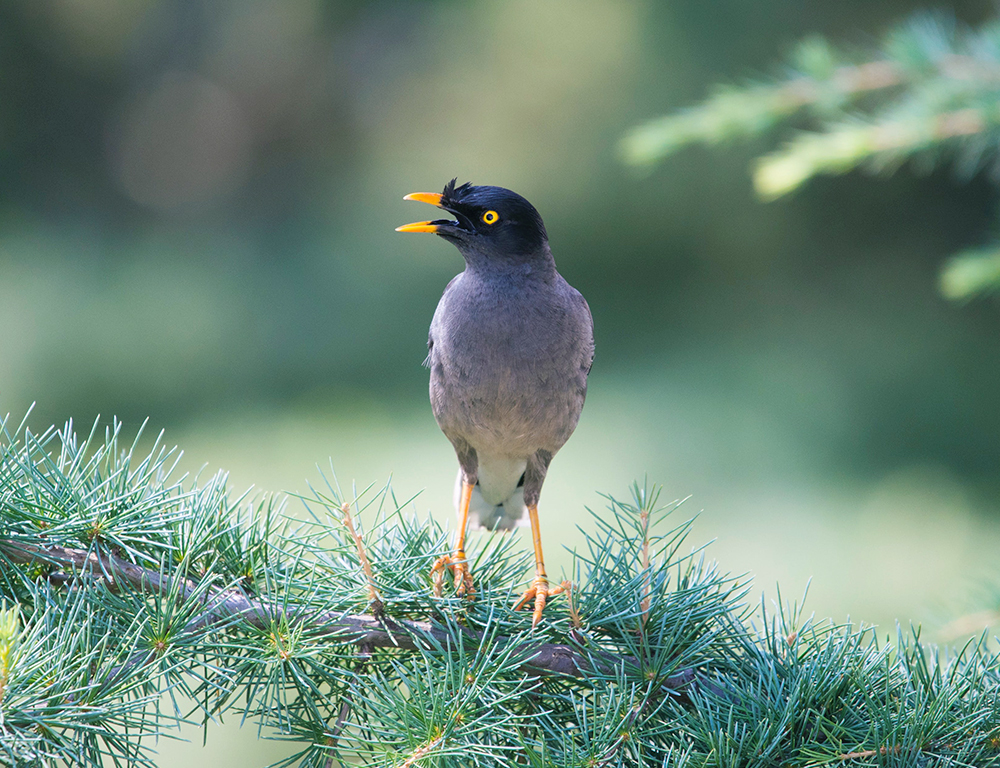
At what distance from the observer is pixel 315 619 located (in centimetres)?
123

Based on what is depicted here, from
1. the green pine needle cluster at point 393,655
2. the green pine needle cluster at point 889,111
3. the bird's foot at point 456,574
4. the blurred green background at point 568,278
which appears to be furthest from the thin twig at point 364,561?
the blurred green background at point 568,278

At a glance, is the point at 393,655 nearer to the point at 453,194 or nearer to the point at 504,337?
the point at 504,337

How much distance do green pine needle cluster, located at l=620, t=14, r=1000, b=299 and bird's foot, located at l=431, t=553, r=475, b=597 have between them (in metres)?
1.54

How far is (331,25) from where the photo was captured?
688cm

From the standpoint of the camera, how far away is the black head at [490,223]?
190 cm

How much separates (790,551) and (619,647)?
10.6 ft

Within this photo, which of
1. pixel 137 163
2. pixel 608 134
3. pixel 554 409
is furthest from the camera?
pixel 137 163

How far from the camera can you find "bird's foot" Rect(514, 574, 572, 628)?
1.37 meters

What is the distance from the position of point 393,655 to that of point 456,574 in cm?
18

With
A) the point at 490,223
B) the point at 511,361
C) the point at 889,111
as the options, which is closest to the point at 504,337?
the point at 511,361

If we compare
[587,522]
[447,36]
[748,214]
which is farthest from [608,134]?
[587,522]

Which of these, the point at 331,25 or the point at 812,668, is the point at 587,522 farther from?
the point at 331,25

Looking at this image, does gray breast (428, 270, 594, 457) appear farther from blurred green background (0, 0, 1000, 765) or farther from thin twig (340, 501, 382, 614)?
blurred green background (0, 0, 1000, 765)

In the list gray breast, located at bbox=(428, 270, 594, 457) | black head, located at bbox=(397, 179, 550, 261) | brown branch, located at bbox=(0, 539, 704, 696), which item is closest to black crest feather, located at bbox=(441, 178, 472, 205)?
black head, located at bbox=(397, 179, 550, 261)
